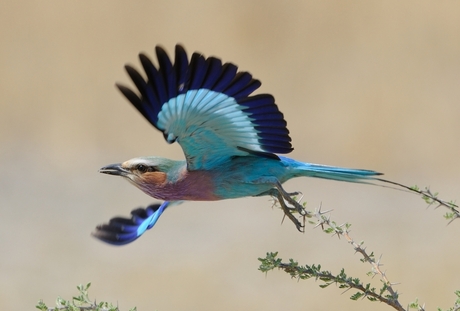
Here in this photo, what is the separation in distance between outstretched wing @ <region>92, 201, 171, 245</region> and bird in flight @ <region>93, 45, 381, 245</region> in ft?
1.28

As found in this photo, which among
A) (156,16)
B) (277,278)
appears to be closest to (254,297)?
(277,278)

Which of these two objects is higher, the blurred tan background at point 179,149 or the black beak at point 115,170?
the blurred tan background at point 179,149

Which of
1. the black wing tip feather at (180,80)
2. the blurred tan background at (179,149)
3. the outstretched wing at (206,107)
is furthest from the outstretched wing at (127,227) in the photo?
the blurred tan background at (179,149)

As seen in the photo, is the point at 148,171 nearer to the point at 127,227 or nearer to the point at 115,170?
the point at 115,170

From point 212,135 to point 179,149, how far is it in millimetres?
4564

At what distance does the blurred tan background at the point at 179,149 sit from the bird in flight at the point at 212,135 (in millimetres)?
3719

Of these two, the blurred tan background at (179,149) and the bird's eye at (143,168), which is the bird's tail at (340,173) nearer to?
the bird's eye at (143,168)

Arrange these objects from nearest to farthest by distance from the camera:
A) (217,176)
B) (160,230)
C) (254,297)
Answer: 1. (217,176)
2. (254,297)
3. (160,230)

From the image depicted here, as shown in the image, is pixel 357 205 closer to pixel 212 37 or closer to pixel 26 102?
pixel 212 37

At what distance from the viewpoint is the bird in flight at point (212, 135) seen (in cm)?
286

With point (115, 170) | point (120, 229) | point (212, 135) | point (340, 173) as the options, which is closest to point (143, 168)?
point (115, 170)

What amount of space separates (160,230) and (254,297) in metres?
1.19

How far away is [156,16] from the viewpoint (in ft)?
25.4

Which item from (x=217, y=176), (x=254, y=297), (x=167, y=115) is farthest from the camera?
(x=254, y=297)
